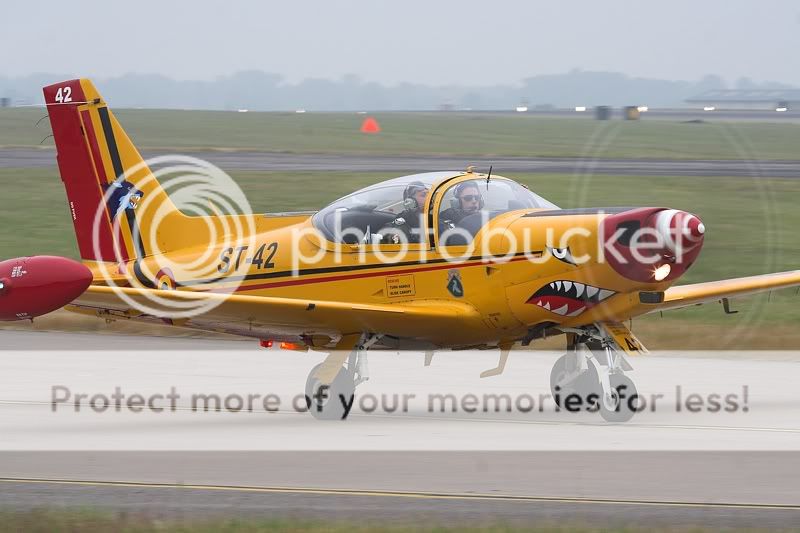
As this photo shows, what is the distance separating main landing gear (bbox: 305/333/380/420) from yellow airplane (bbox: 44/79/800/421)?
0.01 m

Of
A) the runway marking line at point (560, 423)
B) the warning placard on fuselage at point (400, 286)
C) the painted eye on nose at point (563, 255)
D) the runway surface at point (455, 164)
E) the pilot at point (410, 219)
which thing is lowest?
the runway marking line at point (560, 423)

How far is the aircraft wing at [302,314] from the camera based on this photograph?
10234mm

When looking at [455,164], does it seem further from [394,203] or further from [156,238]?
[394,203]

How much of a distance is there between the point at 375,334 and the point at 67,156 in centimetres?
431

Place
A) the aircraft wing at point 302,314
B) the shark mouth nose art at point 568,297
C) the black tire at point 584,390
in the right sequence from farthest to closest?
1. the black tire at point 584,390
2. the shark mouth nose art at point 568,297
3. the aircraft wing at point 302,314

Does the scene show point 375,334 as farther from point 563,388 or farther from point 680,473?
point 680,473

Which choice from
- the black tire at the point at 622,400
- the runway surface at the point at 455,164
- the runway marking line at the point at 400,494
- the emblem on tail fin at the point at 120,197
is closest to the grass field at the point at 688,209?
the runway surface at the point at 455,164

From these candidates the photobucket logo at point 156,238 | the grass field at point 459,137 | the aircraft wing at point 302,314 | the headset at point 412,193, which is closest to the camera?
the aircraft wing at point 302,314

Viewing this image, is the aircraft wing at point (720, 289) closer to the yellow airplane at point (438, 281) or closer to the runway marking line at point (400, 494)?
the yellow airplane at point (438, 281)

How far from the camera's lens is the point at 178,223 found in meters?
13.1

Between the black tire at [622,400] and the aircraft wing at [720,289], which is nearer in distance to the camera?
the black tire at [622,400]

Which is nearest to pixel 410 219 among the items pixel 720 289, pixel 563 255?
pixel 563 255

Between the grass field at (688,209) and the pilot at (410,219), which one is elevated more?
the pilot at (410,219)

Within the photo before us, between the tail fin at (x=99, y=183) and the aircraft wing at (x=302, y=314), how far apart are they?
1.88 meters
